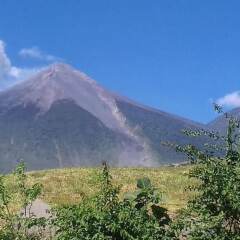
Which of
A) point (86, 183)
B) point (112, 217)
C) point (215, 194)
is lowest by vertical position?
point (112, 217)

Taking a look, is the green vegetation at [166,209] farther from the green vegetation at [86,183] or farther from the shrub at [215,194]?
the green vegetation at [86,183]

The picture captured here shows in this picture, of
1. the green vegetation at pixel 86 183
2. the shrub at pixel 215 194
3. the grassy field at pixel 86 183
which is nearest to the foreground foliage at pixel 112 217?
the shrub at pixel 215 194

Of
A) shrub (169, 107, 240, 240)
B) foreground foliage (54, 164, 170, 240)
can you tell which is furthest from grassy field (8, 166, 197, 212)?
foreground foliage (54, 164, 170, 240)

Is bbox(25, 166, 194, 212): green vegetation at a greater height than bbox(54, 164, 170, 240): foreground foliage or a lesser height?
greater

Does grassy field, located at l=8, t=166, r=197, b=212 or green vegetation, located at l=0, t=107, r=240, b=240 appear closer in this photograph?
green vegetation, located at l=0, t=107, r=240, b=240

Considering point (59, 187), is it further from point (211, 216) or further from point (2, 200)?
point (211, 216)

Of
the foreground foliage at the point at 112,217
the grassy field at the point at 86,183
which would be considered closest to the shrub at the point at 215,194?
the foreground foliage at the point at 112,217

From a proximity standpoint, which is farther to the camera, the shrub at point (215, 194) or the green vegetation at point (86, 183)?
the green vegetation at point (86, 183)

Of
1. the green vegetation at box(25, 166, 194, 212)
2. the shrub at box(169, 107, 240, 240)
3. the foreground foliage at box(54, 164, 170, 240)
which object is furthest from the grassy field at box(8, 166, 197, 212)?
the foreground foliage at box(54, 164, 170, 240)

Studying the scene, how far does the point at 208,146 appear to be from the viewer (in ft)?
50.7

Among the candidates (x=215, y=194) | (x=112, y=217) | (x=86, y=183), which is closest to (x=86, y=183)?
(x=86, y=183)

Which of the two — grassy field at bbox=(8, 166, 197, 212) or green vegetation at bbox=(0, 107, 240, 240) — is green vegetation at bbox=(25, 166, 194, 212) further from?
green vegetation at bbox=(0, 107, 240, 240)

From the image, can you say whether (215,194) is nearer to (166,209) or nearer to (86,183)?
(166,209)

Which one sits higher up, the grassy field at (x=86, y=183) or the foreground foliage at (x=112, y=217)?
the grassy field at (x=86, y=183)
